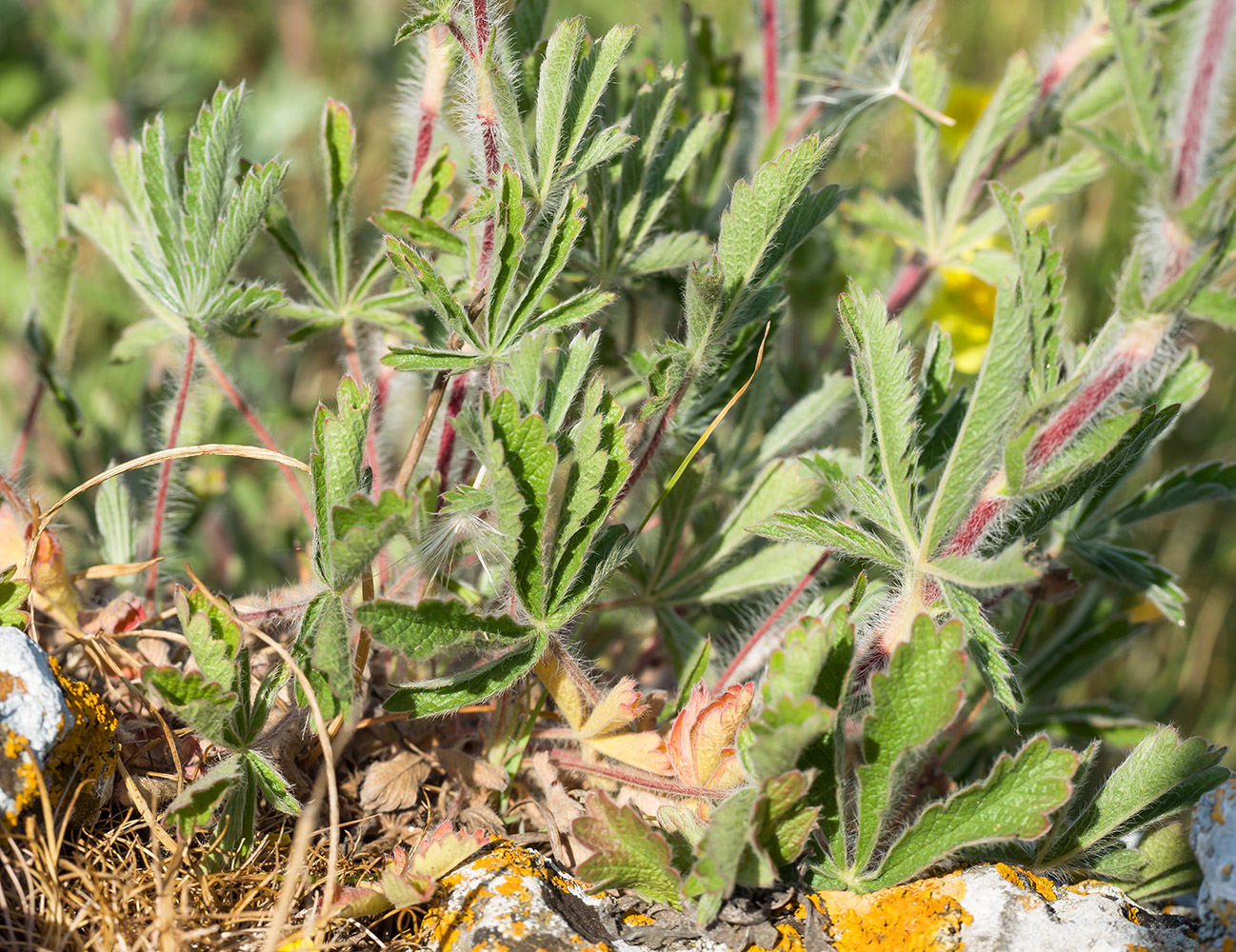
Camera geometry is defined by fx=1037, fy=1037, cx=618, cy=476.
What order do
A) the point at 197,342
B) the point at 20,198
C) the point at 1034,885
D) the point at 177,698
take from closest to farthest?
the point at 177,698 → the point at 1034,885 → the point at 197,342 → the point at 20,198

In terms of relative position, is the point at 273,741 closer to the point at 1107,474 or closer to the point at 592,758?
the point at 592,758

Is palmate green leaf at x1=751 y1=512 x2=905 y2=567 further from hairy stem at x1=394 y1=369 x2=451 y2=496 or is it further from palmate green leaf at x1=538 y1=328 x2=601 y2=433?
hairy stem at x1=394 y1=369 x2=451 y2=496

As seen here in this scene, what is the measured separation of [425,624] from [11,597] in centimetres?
64

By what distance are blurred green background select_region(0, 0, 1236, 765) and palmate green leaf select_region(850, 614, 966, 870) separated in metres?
1.04

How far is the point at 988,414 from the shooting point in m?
1.43

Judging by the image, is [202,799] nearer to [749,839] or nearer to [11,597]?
[11,597]

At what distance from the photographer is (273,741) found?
4.71ft

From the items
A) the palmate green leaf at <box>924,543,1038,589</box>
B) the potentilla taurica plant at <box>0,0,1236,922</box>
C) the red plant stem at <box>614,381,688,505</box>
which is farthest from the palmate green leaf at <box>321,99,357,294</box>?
the palmate green leaf at <box>924,543,1038,589</box>

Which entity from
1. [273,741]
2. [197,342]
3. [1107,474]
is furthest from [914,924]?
[197,342]

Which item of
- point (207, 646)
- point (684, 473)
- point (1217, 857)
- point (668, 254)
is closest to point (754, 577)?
point (684, 473)

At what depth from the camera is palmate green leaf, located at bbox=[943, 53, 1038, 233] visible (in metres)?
1.98

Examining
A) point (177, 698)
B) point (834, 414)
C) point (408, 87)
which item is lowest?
point (177, 698)

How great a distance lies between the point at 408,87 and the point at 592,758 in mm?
1213

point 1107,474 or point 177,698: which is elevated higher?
point 1107,474
